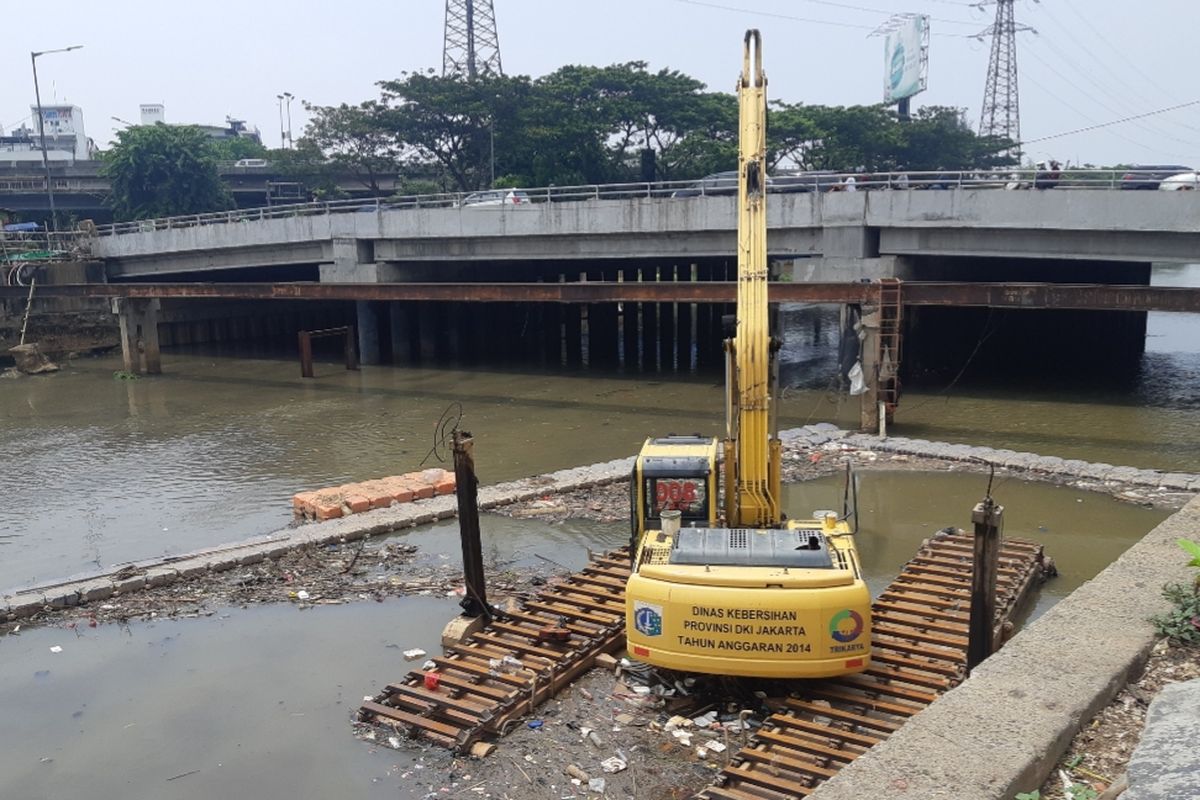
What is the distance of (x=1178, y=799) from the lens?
3729mm

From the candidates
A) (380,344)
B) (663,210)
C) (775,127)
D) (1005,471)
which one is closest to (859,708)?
(1005,471)

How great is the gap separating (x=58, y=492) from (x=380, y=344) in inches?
740

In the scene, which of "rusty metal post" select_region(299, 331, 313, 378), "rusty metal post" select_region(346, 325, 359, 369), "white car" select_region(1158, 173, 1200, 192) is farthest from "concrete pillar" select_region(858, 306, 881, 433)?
"rusty metal post" select_region(346, 325, 359, 369)

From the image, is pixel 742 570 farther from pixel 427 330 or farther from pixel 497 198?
pixel 497 198

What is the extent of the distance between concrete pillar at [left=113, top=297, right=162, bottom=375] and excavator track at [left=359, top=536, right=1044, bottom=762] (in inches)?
1105

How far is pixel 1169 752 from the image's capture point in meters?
4.15

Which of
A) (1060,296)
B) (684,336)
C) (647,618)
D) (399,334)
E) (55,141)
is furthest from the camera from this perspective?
(55,141)

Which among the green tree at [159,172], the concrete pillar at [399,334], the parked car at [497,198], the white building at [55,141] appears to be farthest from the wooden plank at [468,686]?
the white building at [55,141]

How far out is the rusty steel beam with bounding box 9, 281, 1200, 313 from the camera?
62.7 feet

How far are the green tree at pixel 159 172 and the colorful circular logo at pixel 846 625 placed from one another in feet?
207

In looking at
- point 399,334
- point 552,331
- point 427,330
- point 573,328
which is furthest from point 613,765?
point 573,328

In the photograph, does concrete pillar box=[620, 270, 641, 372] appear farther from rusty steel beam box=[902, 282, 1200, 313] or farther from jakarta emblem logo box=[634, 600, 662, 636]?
jakarta emblem logo box=[634, 600, 662, 636]

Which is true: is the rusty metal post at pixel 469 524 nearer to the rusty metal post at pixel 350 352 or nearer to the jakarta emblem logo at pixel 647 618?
the jakarta emblem logo at pixel 647 618

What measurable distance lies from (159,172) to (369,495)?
55.5 m
